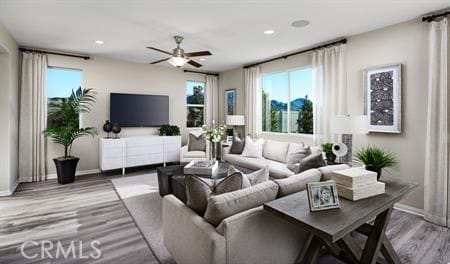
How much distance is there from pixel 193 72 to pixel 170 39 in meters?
2.68

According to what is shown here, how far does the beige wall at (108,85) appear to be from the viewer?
5.19 m

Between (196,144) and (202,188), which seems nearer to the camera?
(202,188)

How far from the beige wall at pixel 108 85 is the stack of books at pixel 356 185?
5222 mm

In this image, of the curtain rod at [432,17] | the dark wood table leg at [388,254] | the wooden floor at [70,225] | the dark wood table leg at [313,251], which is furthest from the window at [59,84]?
the curtain rod at [432,17]

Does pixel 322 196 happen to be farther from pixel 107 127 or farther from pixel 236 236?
pixel 107 127

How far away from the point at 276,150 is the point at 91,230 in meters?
3.34

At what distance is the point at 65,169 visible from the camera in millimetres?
4539

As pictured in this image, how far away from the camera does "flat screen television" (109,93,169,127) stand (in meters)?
5.55

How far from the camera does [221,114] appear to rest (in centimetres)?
723

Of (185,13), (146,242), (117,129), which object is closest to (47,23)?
(185,13)

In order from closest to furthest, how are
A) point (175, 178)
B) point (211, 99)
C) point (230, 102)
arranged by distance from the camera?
point (175, 178) < point (230, 102) < point (211, 99)

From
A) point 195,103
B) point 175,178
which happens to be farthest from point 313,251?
point 195,103

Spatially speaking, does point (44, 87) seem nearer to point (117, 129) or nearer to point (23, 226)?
point (117, 129)

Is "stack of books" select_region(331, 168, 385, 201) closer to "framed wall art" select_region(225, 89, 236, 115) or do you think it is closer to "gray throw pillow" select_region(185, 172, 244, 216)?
"gray throw pillow" select_region(185, 172, 244, 216)
